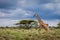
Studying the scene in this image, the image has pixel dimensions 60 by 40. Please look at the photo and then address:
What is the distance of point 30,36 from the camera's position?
1786cm

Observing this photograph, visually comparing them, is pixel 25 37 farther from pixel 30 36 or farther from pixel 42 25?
pixel 42 25

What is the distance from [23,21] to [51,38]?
23503 millimetres

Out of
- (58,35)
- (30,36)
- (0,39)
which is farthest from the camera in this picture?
(58,35)

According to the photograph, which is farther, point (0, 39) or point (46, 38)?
point (46, 38)

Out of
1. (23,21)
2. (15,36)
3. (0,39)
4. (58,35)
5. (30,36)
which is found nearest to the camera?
(0,39)

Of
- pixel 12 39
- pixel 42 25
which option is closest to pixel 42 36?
pixel 12 39

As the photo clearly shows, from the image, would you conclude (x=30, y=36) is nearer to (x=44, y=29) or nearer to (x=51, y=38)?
(x=51, y=38)

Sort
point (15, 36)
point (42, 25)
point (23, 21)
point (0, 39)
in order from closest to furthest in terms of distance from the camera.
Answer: point (0, 39)
point (15, 36)
point (42, 25)
point (23, 21)

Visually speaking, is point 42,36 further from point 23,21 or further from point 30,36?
point 23,21

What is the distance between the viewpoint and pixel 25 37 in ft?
56.3

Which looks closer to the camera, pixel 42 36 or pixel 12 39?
pixel 12 39

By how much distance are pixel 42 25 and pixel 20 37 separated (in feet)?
22.8

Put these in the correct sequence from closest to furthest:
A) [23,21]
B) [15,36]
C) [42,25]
Answer: [15,36], [42,25], [23,21]

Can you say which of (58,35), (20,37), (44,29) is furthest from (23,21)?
(20,37)
